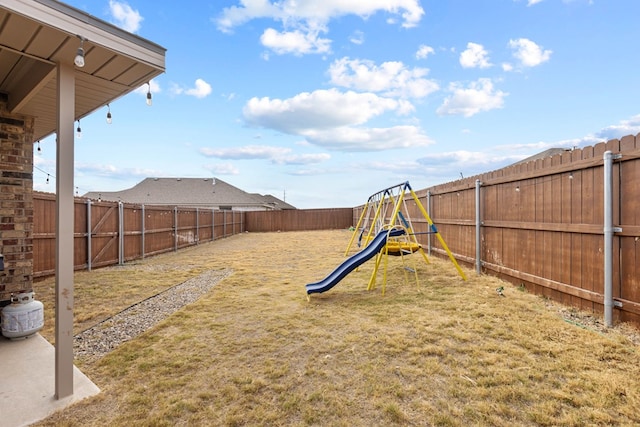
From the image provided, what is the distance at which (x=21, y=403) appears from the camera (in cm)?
222

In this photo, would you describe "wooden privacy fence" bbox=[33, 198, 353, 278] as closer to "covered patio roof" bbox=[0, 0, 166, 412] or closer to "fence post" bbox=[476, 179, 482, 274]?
"covered patio roof" bbox=[0, 0, 166, 412]

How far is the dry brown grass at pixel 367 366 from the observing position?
2.04m

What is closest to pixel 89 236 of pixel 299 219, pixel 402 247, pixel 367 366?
pixel 402 247

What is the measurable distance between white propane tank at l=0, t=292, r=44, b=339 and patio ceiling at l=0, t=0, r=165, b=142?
2.17 metres

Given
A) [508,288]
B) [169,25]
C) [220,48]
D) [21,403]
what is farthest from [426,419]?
[220,48]

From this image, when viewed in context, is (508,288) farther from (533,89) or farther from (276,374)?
(533,89)

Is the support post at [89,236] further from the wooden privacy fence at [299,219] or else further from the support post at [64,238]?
the wooden privacy fence at [299,219]

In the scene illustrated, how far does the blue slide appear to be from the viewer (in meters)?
4.96

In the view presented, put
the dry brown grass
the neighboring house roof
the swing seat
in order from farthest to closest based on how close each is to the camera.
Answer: the neighboring house roof < the swing seat < the dry brown grass

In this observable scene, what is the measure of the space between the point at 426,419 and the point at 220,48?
438 inches

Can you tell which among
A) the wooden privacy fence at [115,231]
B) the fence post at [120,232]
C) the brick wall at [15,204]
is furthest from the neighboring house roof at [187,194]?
the brick wall at [15,204]

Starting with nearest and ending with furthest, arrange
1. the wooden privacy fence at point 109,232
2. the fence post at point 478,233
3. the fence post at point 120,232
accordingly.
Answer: the fence post at point 478,233, the wooden privacy fence at point 109,232, the fence post at point 120,232

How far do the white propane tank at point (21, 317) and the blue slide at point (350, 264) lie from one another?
327 centimetres

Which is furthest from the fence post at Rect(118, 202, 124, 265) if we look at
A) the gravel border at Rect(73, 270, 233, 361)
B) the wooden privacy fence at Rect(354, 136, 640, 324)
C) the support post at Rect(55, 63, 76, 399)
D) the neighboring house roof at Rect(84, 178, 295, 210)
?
the neighboring house roof at Rect(84, 178, 295, 210)
